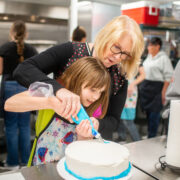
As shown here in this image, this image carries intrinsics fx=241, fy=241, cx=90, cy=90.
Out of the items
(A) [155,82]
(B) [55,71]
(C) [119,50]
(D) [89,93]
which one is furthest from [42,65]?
(A) [155,82]

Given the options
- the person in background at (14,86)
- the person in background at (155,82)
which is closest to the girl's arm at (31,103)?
the person in background at (14,86)

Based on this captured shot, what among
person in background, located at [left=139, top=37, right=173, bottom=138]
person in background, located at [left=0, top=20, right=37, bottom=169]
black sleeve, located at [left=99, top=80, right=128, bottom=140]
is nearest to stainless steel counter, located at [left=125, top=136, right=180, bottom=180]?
black sleeve, located at [left=99, top=80, right=128, bottom=140]

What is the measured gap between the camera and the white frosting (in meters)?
0.66

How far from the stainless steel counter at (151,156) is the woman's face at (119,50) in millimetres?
429

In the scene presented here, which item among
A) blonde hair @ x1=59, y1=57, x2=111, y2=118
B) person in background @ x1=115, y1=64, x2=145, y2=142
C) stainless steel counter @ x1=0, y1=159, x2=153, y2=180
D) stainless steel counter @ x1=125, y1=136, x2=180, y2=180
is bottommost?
person in background @ x1=115, y1=64, x2=145, y2=142

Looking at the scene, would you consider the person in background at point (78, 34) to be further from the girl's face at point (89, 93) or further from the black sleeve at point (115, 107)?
the girl's face at point (89, 93)

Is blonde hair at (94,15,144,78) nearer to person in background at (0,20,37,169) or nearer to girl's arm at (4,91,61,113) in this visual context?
girl's arm at (4,91,61,113)

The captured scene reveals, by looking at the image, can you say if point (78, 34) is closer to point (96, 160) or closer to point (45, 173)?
point (45, 173)

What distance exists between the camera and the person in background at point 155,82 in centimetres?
337

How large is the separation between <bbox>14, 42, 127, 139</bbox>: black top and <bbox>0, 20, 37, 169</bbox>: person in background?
1.40 metres

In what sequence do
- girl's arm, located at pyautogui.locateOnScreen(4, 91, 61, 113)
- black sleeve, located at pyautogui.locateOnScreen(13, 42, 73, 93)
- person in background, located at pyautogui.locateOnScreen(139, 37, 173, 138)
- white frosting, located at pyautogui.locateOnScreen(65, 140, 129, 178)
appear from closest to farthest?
white frosting, located at pyautogui.locateOnScreen(65, 140, 129, 178) < girl's arm, located at pyautogui.locateOnScreen(4, 91, 61, 113) < black sleeve, located at pyautogui.locateOnScreen(13, 42, 73, 93) < person in background, located at pyautogui.locateOnScreen(139, 37, 173, 138)

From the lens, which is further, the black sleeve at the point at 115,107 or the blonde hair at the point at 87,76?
the black sleeve at the point at 115,107

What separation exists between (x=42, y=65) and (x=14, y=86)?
151cm

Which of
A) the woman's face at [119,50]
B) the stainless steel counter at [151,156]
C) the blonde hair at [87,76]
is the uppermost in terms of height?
the woman's face at [119,50]
